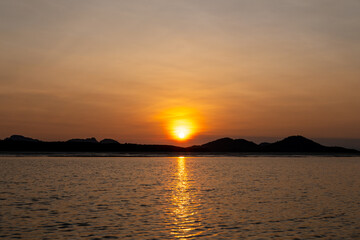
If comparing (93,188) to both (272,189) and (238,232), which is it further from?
(238,232)

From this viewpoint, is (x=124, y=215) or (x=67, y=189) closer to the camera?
(x=124, y=215)

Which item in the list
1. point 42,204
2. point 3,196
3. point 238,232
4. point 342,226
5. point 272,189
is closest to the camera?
point 238,232

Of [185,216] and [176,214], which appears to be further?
[176,214]

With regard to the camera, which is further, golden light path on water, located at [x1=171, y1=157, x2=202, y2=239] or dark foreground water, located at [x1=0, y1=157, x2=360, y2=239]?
golden light path on water, located at [x1=171, y1=157, x2=202, y2=239]

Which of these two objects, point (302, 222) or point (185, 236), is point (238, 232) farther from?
point (302, 222)

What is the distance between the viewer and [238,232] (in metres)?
31.1

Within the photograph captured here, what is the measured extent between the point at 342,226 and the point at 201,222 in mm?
10766

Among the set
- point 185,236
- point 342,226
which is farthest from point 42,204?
point 342,226

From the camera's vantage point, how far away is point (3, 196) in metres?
49.3

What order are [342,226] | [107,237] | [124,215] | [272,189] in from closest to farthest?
[107,237], [342,226], [124,215], [272,189]

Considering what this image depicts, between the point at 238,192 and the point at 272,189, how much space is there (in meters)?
7.04

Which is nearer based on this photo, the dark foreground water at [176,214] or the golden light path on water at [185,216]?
the dark foreground water at [176,214]

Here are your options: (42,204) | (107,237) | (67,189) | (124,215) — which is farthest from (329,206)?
(67,189)

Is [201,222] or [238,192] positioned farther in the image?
[238,192]
